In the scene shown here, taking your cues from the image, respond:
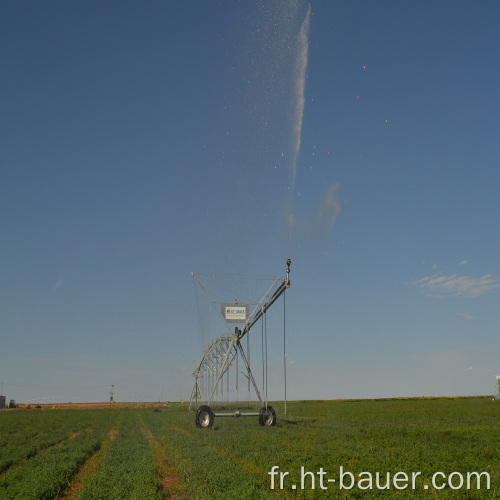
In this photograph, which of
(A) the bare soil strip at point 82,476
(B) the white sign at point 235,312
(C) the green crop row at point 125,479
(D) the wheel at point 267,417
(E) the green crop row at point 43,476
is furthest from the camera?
(B) the white sign at point 235,312

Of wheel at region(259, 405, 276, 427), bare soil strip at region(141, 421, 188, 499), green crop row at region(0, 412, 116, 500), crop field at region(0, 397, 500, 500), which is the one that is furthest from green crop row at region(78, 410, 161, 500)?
wheel at region(259, 405, 276, 427)

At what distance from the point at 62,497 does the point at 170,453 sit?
715 centimetres

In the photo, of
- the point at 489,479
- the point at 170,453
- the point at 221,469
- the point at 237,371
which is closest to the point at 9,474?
the point at 170,453

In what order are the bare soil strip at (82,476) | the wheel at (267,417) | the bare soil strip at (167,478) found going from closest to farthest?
1. the bare soil strip at (167,478)
2. the bare soil strip at (82,476)
3. the wheel at (267,417)

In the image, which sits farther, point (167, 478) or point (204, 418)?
point (204, 418)

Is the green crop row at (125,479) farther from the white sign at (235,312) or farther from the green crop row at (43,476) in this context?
the white sign at (235,312)

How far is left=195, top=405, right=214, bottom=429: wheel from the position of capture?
109 feet

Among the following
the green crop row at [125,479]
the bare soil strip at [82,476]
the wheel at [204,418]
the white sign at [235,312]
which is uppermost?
the white sign at [235,312]

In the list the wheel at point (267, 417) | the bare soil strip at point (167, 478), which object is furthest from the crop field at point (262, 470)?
the wheel at point (267, 417)

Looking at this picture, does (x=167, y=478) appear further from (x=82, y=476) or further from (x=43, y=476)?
(x=43, y=476)

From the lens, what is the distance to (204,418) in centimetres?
3366

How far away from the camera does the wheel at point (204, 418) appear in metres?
33.3

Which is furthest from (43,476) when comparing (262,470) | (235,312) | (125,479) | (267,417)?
(235,312)

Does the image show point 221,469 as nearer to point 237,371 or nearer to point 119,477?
point 119,477
